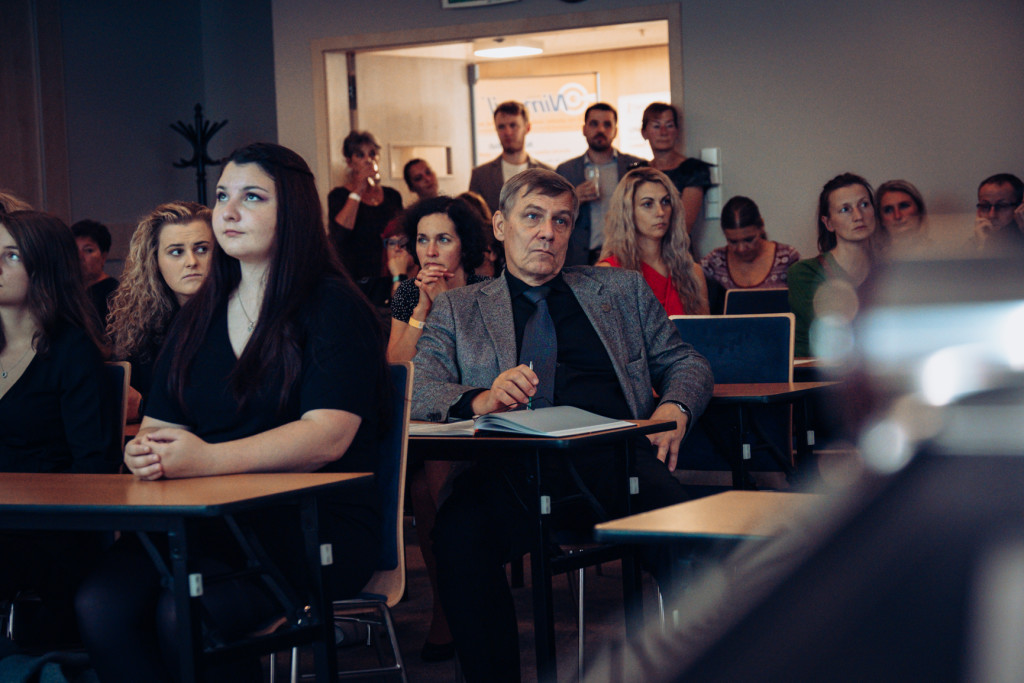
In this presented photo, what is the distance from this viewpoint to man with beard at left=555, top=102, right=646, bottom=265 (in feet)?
18.6

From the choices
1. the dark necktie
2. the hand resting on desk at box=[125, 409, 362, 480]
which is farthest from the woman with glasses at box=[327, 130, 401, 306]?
the hand resting on desk at box=[125, 409, 362, 480]

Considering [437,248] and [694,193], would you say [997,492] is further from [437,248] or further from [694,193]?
[694,193]

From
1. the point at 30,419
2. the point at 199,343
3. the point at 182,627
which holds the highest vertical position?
the point at 199,343

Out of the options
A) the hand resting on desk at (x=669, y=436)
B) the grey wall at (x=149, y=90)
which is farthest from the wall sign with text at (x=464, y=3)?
the hand resting on desk at (x=669, y=436)

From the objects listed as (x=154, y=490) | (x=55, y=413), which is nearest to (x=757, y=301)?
(x=55, y=413)

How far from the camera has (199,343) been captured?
204 cm

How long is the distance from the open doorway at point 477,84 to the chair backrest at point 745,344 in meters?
3.20

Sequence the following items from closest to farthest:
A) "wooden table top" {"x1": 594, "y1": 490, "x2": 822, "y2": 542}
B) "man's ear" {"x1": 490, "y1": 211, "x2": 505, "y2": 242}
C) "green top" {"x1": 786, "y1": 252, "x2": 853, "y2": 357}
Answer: "wooden table top" {"x1": 594, "y1": 490, "x2": 822, "y2": 542}
"man's ear" {"x1": 490, "y1": 211, "x2": 505, "y2": 242}
"green top" {"x1": 786, "y1": 252, "x2": 853, "y2": 357}

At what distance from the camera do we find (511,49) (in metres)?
8.74

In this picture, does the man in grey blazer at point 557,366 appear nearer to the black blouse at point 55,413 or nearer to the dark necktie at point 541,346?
the dark necktie at point 541,346

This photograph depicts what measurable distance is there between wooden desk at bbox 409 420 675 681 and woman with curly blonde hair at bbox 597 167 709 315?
175 centimetres

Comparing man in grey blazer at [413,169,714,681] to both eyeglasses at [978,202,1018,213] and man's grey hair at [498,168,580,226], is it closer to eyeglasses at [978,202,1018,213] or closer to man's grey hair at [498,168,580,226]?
man's grey hair at [498,168,580,226]

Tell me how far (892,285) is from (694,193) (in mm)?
5773

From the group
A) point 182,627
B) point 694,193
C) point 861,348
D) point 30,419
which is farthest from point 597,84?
point 861,348
